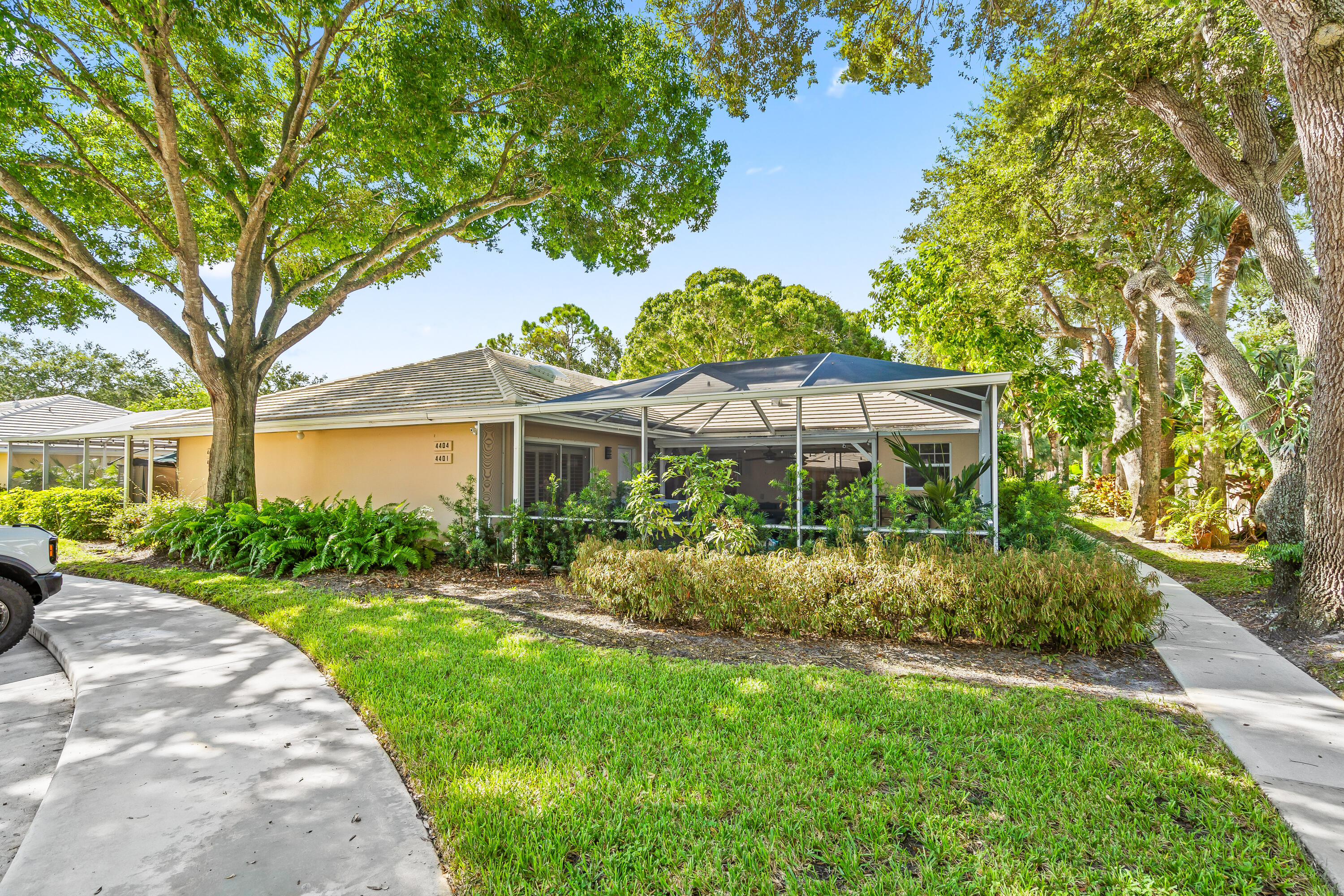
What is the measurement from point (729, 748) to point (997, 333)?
12.6 meters

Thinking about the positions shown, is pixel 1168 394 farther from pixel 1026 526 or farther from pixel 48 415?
pixel 48 415

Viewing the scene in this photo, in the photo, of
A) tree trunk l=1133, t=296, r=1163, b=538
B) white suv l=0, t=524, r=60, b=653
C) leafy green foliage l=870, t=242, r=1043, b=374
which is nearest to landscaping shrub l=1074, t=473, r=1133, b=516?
tree trunk l=1133, t=296, r=1163, b=538

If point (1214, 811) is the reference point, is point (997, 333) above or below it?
above

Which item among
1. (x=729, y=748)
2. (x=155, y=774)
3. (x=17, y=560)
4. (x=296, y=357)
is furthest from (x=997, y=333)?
(x=296, y=357)

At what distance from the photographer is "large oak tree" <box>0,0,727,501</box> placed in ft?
29.7

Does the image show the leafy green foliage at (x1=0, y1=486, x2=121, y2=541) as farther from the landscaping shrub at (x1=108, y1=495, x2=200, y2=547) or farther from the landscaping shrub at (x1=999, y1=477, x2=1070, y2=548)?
the landscaping shrub at (x1=999, y1=477, x2=1070, y2=548)

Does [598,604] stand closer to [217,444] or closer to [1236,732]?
[1236,732]

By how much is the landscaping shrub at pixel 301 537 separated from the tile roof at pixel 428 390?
218 cm

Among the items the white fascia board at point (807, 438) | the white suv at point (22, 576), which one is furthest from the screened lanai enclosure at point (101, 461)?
the white fascia board at point (807, 438)

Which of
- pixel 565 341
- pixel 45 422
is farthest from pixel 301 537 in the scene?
pixel 565 341

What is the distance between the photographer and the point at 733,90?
925cm

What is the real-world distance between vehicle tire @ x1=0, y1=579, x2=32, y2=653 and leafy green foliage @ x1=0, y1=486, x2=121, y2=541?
32.0 ft

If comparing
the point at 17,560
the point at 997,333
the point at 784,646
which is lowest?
the point at 784,646

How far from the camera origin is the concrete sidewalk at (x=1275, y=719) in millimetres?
2877
